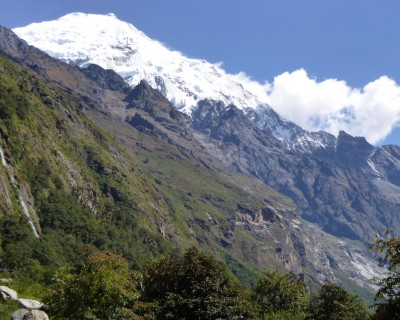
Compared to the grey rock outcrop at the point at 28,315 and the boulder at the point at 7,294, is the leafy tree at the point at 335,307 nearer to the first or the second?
the grey rock outcrop at the point at 28,315

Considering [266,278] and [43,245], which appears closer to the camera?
[266,278]

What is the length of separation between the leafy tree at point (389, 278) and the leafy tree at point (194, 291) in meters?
19.6

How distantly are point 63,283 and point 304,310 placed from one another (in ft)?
147

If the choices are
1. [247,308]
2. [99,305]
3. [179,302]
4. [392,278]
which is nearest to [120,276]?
[99,305]

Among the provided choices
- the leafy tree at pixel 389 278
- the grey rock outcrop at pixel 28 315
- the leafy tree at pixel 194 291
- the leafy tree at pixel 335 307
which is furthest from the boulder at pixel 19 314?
the leafy tree at pixel 335 307

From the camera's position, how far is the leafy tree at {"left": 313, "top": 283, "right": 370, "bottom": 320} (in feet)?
187

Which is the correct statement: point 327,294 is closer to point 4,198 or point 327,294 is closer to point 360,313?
point 360,313

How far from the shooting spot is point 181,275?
50844 millimetres

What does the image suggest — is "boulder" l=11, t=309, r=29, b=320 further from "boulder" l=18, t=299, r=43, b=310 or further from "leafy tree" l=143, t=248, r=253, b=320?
"leafy tree" l=143, t=248, r=253, b=320

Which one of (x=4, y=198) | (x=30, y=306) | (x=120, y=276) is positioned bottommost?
(x=4, y=198)

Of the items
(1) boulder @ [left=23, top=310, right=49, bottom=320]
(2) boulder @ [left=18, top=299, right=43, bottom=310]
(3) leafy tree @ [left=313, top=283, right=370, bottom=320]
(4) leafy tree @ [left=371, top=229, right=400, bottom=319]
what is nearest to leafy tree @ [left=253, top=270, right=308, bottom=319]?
(3) leafy tree @ [left=313, top=283, right=370, bottom=320]

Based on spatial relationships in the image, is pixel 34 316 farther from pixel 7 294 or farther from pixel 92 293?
pixel 7 294

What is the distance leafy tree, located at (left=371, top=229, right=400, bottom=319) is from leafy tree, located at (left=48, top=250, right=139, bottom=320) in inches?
778

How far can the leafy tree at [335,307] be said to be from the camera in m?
57.1
